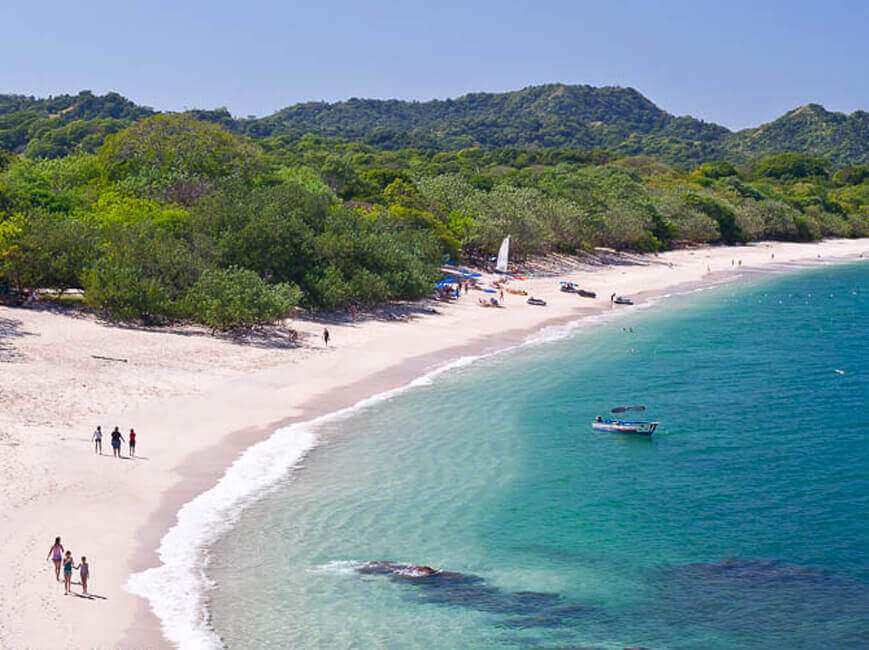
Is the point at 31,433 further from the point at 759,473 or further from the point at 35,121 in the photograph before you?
the point at 35,121

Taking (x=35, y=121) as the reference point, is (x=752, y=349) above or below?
below

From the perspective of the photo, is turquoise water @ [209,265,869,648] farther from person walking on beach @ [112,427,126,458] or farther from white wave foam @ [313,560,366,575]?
person walking on beach @ [112,427,126,458]

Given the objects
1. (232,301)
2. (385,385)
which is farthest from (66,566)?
(232,301)

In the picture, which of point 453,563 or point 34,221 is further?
point 34,221

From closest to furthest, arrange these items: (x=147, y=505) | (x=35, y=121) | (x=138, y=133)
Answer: (x=147, y=505)
(x=138, y=133)
(x=35, y=121)

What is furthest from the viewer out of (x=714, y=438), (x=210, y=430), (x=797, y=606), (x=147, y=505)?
(x=714, y=438)

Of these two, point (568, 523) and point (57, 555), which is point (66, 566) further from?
point (568, 523)

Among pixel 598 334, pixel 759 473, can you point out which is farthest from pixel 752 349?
→ pixel 759 473
